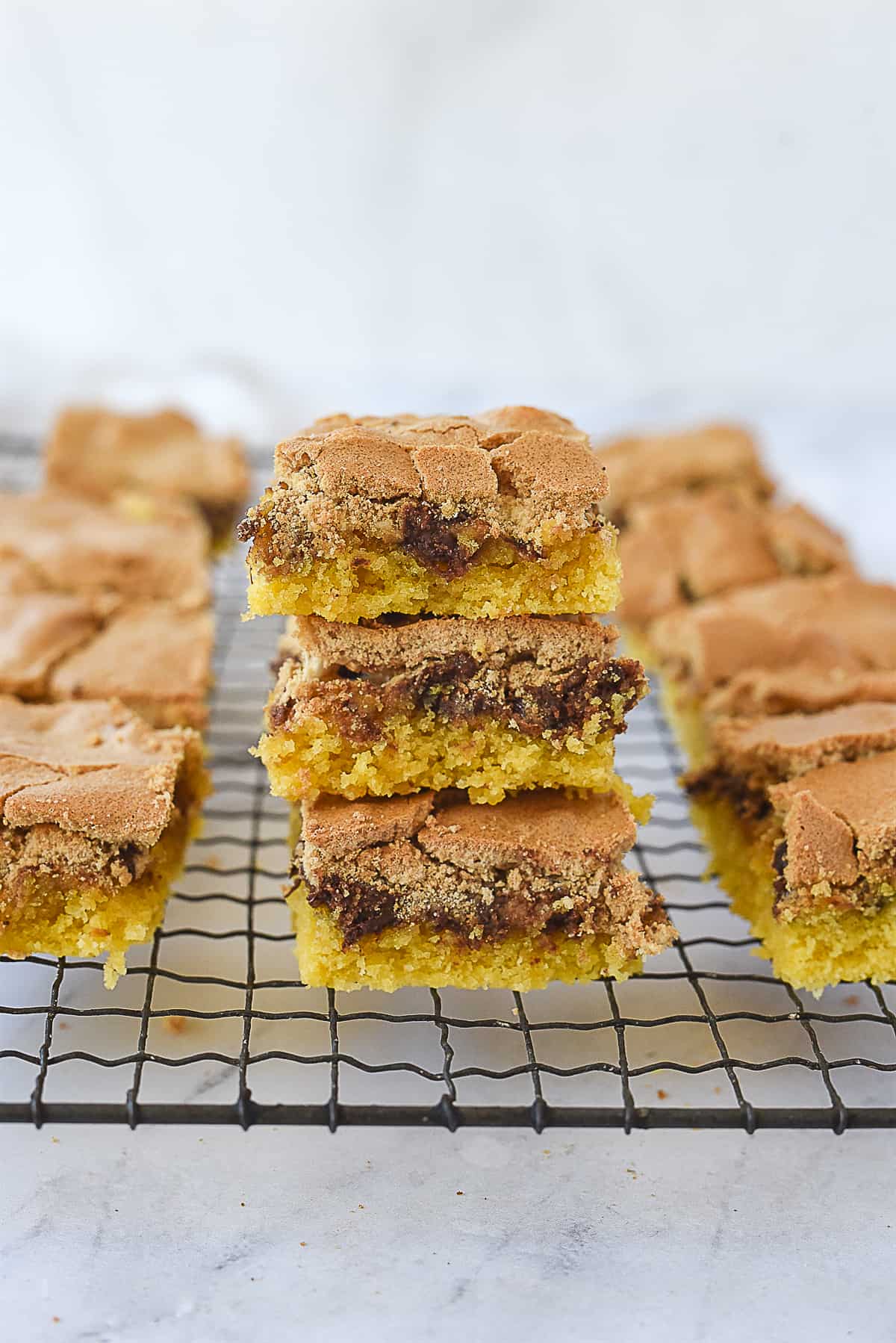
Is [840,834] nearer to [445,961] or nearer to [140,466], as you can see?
[445,961]

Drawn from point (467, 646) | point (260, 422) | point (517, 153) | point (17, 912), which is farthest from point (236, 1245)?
point (517, 153)

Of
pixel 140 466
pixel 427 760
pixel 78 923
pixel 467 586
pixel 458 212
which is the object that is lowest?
pixel 78 923

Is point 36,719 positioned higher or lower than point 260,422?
lower

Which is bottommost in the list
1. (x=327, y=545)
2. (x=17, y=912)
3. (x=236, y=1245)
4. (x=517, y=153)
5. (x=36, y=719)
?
(x=236, y=1245)

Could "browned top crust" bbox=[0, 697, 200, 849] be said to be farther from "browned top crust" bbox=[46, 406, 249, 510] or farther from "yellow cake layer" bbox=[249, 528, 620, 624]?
"browned top crust" bbox=[46, 406, 249, 510]

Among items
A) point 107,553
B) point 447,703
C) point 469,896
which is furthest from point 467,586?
point 107,553

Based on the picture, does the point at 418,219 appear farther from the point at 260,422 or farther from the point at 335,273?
the point at 260,422

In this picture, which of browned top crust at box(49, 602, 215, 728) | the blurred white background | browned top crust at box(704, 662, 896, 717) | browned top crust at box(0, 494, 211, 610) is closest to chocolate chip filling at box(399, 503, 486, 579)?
browned top crust at box(49, 602, 215, 728)
